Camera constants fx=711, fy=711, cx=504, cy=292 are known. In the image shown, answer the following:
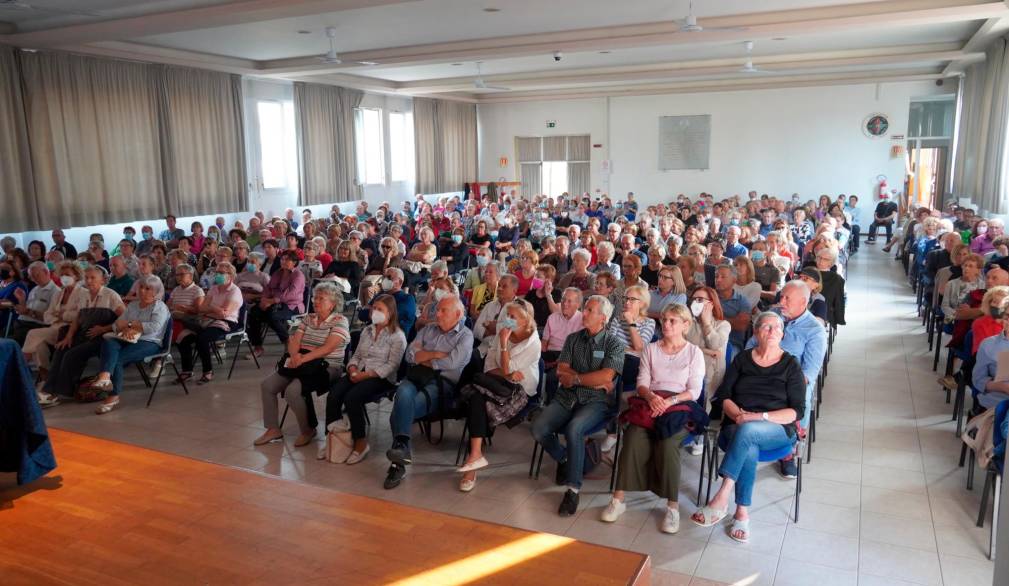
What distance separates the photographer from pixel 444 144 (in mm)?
18828

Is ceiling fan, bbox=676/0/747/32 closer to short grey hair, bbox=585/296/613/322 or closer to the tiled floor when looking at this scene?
the tiled floor

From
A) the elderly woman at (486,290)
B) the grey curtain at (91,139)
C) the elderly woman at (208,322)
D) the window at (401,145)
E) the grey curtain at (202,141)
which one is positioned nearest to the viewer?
the elderly woman at (486,290)

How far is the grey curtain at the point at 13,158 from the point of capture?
9266mm

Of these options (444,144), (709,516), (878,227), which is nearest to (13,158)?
(709,516)

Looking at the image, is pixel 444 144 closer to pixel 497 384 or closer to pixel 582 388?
pixel 497 384

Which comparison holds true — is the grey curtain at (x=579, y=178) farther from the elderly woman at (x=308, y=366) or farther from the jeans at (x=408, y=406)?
the jeans at (x=408, y=406)

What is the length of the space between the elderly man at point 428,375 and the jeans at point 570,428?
2.41 feet

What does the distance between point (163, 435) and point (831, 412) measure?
4.97 metres

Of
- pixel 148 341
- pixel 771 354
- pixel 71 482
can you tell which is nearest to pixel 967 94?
pixel 771 354

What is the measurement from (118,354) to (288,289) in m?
1.92

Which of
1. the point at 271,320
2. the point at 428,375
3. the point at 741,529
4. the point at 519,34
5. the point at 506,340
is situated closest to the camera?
the point at 741,529

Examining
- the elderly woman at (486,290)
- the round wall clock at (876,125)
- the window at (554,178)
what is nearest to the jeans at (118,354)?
the elderly woman at (486,290)

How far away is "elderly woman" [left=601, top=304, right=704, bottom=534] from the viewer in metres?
3.79

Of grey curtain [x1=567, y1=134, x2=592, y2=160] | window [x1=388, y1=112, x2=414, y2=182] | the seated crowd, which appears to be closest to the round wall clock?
grey curtain [x1=567, y1=134, x2=592, y2=160]
